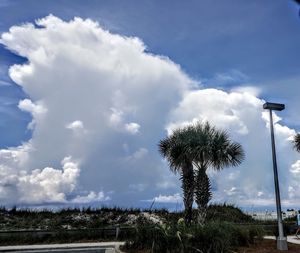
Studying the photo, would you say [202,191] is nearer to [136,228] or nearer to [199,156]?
[199,156]

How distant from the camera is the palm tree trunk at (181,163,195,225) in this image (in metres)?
22.8

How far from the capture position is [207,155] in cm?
2141

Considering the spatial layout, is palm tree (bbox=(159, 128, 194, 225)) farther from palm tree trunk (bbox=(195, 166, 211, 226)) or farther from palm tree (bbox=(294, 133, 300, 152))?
palm tree (bbox=(294, 133, 300, 152))

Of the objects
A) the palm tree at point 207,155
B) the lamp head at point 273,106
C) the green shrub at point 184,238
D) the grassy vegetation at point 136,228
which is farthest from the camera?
the palm tree at point 207,155

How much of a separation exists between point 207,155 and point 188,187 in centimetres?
257

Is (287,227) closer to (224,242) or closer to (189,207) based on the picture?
(189,207)

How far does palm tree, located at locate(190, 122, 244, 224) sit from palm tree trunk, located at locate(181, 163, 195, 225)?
33.1 inches

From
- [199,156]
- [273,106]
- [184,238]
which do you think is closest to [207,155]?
[199,156]

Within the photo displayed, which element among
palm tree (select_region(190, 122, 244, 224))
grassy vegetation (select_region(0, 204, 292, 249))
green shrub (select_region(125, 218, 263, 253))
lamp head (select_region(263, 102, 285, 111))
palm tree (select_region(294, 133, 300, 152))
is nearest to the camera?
green shrub (select_region(125, 218, 263, 253))

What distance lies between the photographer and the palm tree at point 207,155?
2134cm

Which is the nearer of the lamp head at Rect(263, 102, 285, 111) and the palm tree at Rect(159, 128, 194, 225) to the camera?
the lamp head at Rect(263, 102, 285, 111)

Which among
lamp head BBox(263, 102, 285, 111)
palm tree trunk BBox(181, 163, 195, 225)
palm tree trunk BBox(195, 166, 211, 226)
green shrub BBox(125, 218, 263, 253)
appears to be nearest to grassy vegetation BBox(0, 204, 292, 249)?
green shrub BBox(125, 218, 263, 253)

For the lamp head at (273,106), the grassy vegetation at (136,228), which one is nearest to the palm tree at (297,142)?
the grassy vegetation at (136,228)

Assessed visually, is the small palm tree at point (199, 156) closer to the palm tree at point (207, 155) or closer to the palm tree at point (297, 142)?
the palm tree at point (207, 155)
